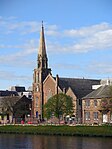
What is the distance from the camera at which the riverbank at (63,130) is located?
266ft

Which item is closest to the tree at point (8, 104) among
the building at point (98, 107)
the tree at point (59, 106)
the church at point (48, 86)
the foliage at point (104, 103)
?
the church at point (48, 86)

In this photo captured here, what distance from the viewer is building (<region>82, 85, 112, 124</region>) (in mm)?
100875

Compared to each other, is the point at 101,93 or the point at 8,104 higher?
the point at 101,93

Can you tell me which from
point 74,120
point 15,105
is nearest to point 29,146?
point 74,120

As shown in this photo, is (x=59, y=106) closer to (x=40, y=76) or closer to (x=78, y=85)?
(x=78, y=85)

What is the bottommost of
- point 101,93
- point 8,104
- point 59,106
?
point 59,106

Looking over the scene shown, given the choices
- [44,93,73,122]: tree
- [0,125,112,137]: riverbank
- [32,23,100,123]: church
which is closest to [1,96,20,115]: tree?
[32,23,100,123]: church

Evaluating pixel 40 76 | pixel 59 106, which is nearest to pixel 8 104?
pixel 40 76

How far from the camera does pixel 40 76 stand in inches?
5281

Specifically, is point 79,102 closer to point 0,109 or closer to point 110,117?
point 110,117

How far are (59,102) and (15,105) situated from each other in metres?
28.4

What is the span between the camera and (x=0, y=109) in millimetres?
139375

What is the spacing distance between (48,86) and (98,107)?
26001 mm

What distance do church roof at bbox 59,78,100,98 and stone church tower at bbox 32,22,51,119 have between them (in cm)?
887
